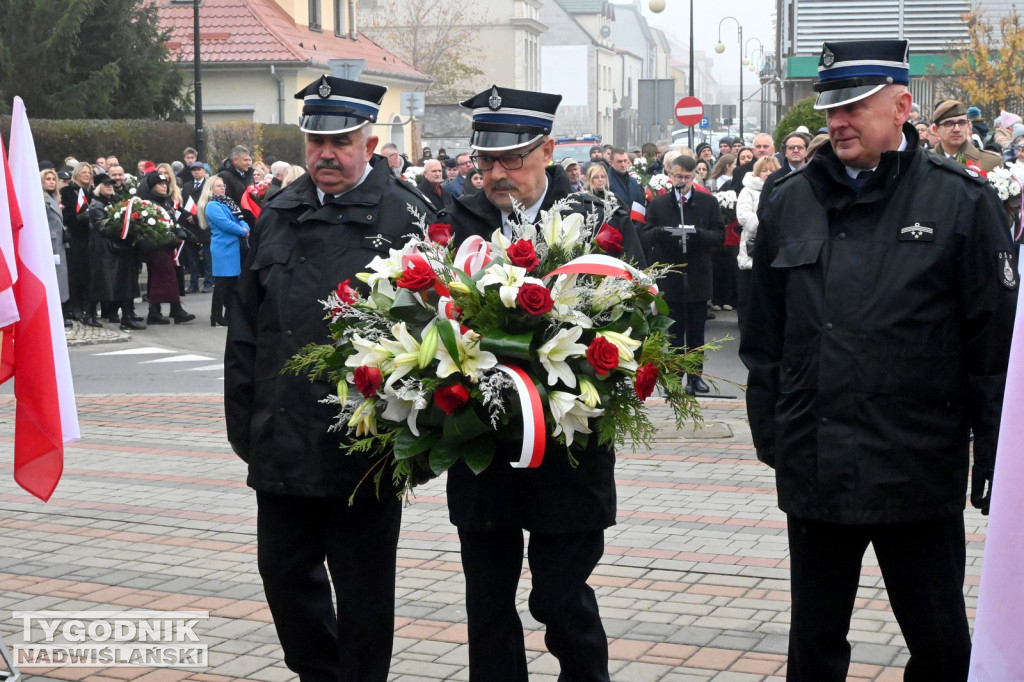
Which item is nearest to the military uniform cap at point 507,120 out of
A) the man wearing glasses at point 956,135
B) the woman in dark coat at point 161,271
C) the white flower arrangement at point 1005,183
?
the white flower arrangement at point 1005,183

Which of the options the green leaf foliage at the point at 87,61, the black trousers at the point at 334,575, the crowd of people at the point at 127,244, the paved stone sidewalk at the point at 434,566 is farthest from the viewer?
the green leaf foliage at the point at 87,61

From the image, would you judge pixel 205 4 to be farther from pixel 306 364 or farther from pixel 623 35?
pixel 623 35

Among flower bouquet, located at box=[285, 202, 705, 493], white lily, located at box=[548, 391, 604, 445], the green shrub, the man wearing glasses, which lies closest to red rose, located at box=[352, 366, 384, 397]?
flower bouquet, located at box=[285, 202, 705, 493]

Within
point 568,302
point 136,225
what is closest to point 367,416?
point 568,302

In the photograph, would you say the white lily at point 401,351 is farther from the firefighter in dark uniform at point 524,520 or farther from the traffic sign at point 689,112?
the traffic sign at point 689,112

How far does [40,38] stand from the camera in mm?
31078

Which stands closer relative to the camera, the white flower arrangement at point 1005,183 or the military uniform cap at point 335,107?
the military uniform cap at point 335,107

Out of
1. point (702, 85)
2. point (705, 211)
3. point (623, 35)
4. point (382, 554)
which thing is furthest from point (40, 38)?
point (702, 85)

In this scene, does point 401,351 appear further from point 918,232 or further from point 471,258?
point 918,232

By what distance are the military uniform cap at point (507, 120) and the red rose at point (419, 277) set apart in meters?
0.66

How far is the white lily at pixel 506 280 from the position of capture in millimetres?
3938

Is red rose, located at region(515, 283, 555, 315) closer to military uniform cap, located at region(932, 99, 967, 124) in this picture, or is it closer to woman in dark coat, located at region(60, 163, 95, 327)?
military uniform cap, located at region(932, 99, 967, 124)

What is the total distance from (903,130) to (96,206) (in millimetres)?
15502

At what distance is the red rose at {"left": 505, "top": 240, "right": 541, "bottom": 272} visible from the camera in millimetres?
4023
